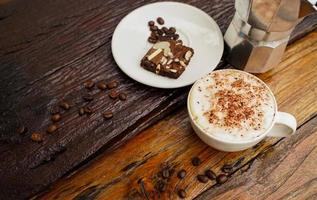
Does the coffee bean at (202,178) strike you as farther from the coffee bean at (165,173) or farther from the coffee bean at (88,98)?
the coffee bean at (88,98)

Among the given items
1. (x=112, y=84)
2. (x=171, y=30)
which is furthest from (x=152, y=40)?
(x=112, y=84)

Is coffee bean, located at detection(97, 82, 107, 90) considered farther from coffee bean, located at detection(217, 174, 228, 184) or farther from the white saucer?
coffee bean, located at detection(217, 174, 228, 184)

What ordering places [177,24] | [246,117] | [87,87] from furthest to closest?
[177,24] < [87,87] < [246,117]

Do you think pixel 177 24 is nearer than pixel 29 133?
No

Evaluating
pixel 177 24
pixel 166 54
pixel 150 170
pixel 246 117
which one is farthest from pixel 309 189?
pixel 177 24

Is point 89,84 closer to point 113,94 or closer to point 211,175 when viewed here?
point 113,94

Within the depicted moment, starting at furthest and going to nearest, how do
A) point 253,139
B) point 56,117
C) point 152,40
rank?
point 152,40 < point 56,117 < point 253,139

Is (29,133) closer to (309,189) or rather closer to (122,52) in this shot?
(122,52)
